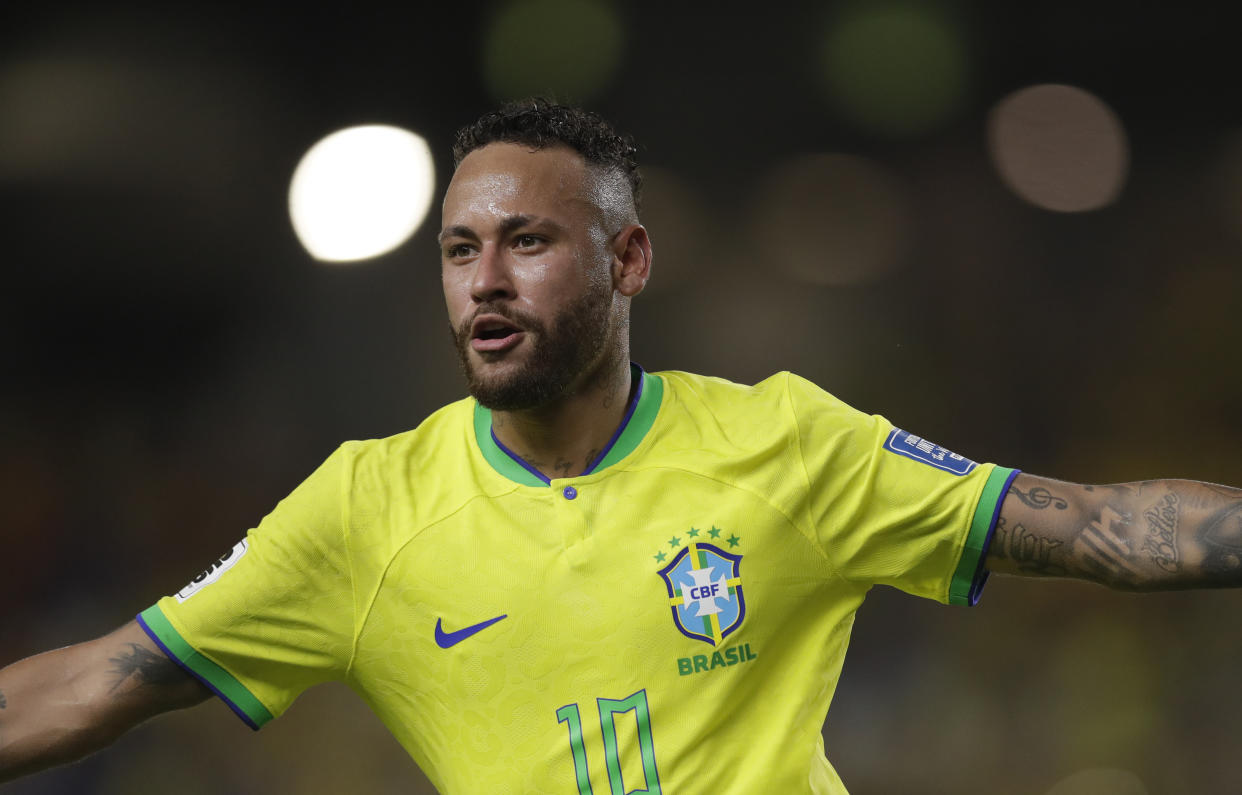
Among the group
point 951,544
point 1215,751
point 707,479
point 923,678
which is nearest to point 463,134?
point 707,479

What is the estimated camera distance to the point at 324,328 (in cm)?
378

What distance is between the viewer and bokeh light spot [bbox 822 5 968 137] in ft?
12.2

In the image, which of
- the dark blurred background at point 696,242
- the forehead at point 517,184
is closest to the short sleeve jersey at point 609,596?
the forehead at point 517,184

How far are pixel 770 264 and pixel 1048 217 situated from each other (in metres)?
0.89

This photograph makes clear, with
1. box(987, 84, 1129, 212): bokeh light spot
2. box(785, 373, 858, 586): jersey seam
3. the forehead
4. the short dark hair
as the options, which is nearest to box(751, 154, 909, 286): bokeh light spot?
box(987, 84, 1129, 212): bokeh light spot

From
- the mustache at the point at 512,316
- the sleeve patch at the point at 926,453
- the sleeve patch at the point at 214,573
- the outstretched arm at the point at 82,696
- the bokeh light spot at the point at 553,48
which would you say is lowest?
the outstretched arm at the point at 82,696

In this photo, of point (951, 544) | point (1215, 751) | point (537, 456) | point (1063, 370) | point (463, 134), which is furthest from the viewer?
point (1063, 370)

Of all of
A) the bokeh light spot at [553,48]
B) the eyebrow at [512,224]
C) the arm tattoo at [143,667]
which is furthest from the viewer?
the bokeh light spot at [553,48]

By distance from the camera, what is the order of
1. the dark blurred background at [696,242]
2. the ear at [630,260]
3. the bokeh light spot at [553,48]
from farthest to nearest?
the bokeh light spot at [553,48] < the dark blurred background at [696,242] < the ear at [630,260]

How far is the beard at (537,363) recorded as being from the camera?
1.53 metres

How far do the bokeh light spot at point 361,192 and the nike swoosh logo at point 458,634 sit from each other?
250 centimetres

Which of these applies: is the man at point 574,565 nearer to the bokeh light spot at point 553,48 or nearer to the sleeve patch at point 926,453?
the sleeve patch at point 926,453

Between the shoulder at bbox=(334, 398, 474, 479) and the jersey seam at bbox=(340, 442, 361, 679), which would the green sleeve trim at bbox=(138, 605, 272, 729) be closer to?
the jersey seam at bbox=(340, 442, 361, 679)

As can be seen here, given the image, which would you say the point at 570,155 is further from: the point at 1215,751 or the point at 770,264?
the point at 1215,751
